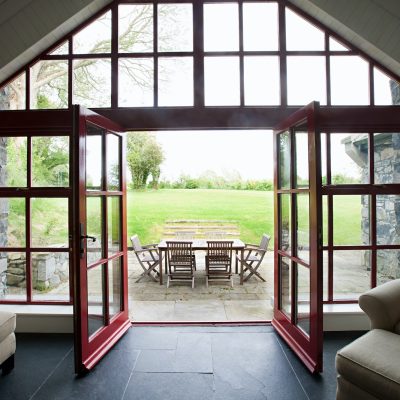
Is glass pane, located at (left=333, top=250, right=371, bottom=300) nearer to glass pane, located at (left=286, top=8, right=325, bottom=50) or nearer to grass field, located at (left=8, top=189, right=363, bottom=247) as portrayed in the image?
glass pane, located at (left=286, top=8, right=325, bottom=50)

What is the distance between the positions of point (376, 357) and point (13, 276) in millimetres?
3273

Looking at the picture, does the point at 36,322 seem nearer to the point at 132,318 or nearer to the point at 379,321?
the point at 132,318

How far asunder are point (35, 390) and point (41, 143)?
220 centimetres

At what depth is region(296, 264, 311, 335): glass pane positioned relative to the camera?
271 centimetres

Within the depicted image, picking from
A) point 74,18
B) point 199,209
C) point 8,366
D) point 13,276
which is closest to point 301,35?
point 74,18

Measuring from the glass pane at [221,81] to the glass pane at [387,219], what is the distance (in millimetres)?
1771

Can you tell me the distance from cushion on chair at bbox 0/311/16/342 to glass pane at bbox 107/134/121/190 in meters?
1.32

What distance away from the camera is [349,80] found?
323 cm

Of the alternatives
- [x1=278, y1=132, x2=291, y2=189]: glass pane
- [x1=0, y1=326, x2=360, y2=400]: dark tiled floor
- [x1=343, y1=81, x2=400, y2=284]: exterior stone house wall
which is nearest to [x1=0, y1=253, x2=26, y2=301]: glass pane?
[x1=0, y1=326, x2=360, y2=400]: dark tiled floor

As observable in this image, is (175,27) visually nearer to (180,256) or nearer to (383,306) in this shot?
(383,306)

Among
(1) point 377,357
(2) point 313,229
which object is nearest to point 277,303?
(2) point 313,229

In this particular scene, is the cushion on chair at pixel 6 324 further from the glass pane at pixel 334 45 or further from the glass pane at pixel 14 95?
the glass pane at pixel 334 45

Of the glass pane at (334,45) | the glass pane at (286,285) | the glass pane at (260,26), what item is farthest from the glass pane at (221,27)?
the glass pane at (286,285)

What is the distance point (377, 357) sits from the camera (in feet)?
5.96
